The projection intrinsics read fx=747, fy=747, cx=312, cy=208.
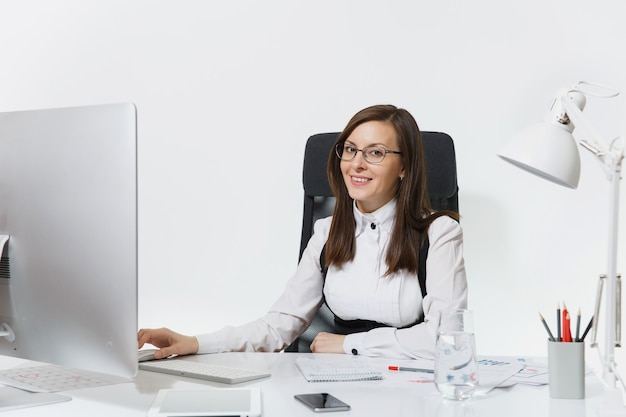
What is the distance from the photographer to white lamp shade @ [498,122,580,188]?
1.15 metres

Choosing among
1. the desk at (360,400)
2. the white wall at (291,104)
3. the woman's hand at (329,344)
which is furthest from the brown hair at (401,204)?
the white wall at (291,104)

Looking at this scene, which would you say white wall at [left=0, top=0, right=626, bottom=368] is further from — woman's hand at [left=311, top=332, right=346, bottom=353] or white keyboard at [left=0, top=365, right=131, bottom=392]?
white keyboard at [left=0, top=365, right=131, bottom=392]

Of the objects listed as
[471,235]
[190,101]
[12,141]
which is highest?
[190,101]

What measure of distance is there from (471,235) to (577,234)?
406mm

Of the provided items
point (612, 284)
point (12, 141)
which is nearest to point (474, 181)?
point (612, 284)

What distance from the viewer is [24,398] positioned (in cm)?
122

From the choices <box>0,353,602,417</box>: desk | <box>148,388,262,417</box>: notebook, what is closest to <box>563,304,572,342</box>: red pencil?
<box>0,353,602,417</box>: desk

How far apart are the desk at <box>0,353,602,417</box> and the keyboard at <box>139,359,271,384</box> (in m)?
0.02

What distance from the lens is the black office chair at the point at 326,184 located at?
7.30ft

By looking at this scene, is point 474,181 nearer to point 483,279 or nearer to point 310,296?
point 483,279

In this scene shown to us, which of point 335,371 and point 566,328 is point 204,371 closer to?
point 335,371

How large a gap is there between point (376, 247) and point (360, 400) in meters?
0.98

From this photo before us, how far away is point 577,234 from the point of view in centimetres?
293

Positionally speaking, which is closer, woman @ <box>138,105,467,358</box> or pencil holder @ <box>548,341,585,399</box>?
pencil holder @ <box>548,341,585,399</box>
